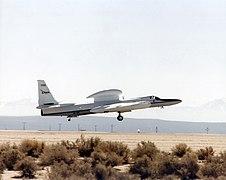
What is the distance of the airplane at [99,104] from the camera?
7575cm

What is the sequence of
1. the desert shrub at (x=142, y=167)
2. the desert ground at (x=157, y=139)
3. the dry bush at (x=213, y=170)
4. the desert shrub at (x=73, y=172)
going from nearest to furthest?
the desert shrub at (x=73, y=172) → the dry bush at (x=213, y=170) → the desert shrub at (x=142, y=167) → the desert ground at (x=157, y=139)

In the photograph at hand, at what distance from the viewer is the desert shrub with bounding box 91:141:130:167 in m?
35.8

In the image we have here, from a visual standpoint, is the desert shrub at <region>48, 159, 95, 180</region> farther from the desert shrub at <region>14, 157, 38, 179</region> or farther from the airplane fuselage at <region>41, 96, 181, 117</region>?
the airplane fuselage at <region>41, 96, 181, 117</region>

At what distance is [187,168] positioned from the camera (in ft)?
107

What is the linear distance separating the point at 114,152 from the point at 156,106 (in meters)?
41.9

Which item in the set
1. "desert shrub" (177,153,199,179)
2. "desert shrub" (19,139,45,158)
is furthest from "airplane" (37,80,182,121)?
"desert shrub" (177,153,199,179)

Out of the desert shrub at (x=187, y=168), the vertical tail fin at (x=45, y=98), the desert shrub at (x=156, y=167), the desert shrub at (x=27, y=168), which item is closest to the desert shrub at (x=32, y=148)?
the desert shrub at (x=27, y=168)

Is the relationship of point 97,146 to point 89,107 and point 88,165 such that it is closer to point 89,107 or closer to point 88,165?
point 88,165

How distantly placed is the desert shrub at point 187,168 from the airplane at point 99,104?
133ft

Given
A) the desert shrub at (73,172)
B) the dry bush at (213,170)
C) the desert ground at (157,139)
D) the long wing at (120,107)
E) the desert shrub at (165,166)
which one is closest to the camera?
the desert shrub at (73,172)

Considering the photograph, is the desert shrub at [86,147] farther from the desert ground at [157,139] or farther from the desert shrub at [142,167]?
the desert ground at [157,139]

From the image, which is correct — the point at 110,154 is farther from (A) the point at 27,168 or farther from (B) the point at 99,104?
(B) the point at 99,104

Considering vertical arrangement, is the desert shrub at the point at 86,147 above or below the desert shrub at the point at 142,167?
above

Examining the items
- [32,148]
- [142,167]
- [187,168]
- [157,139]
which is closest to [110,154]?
[142,167]
